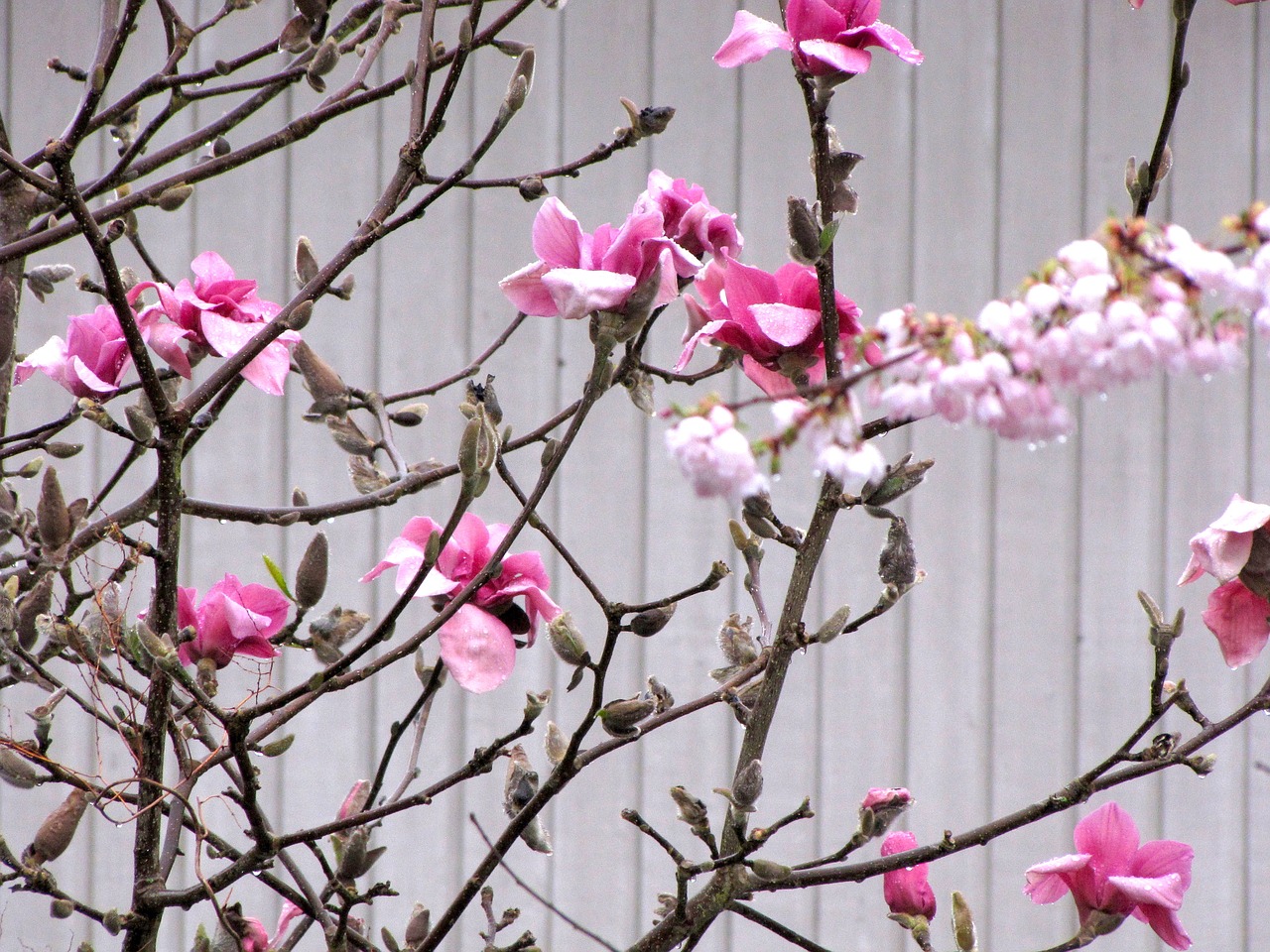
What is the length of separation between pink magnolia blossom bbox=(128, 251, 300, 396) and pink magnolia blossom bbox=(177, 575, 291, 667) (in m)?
0.09

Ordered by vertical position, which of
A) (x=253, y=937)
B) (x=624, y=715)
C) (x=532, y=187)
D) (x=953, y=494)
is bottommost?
(x=253, y=937)

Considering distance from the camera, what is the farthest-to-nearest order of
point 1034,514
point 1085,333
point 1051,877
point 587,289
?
point 1034,514 → point 1051,877 → point 587,289 → point 1085,333

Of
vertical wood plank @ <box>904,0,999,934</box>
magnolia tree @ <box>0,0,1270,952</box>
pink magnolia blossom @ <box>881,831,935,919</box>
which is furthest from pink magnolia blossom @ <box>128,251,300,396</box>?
vertical wood plank @ <box>904,0,999,934</box>

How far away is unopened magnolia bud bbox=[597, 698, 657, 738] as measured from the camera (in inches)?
16.3

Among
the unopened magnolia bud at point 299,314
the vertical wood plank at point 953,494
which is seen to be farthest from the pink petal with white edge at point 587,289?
the vertical wood plank at point 953,494

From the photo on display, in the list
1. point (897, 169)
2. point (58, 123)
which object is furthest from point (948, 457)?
point (58, 123)

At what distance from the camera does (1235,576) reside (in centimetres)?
40

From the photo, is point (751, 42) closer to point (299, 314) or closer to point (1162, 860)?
point (299, 314)

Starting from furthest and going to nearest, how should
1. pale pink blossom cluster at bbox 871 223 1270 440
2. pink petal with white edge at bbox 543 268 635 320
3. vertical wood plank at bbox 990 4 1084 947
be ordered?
vertical wood plank at bbox 990 4 1084 947 → pink petal with white edge at bbox 543 268 635 320 → pale pink blossom cluster at bbox 871 223 1270 440

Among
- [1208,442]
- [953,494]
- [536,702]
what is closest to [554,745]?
[536,702]

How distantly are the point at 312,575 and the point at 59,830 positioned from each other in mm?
133

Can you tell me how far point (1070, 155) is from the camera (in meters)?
1.26

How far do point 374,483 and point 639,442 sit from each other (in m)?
0.75

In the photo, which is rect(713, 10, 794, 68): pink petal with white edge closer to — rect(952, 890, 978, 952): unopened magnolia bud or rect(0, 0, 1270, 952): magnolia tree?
rect(0, 0, 1270, 952): magnolia tree
